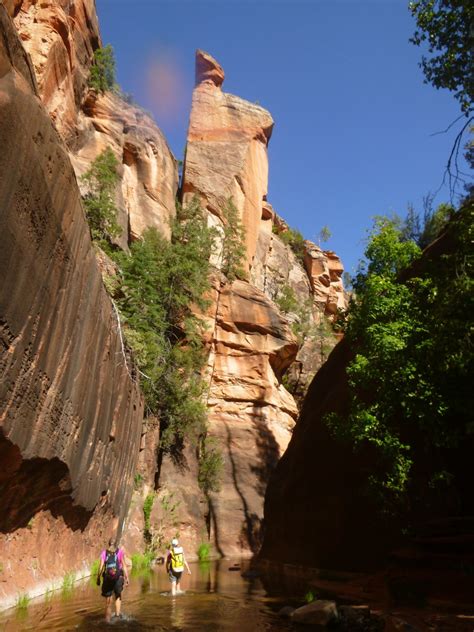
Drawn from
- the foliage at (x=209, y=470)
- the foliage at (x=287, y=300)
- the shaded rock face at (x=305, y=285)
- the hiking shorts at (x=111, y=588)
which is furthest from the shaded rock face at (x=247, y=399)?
the hiking shorts at (x=111, y=588)

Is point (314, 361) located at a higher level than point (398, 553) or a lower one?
higher

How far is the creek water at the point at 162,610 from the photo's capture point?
8.65 metres

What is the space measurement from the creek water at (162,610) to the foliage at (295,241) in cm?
4614

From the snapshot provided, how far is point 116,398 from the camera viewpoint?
15039mm

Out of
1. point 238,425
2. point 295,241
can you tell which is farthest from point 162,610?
point 295,241

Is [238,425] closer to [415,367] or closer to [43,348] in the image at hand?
[415,367]

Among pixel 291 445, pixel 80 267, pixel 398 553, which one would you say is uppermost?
pixel 80 267

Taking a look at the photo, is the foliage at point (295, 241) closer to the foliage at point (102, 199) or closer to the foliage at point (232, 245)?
the foliage at point (232, 245)

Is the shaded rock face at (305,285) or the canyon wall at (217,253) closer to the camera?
the canyon wall at (217,253)

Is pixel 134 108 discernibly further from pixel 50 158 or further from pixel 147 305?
pixel 50 158

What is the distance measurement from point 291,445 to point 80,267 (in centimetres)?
1390

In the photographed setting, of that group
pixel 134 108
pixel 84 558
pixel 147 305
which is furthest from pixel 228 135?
pixel 84 558

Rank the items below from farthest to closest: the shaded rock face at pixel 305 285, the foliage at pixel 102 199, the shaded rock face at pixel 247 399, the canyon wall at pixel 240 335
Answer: the shaded rock face at pixel 305 285
the shaded rock face at pixel 247 399
the canyon wall at pixel 240 335
the foliage at pixel 102 199

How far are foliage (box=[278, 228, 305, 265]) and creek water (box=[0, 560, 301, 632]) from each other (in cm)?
4614
